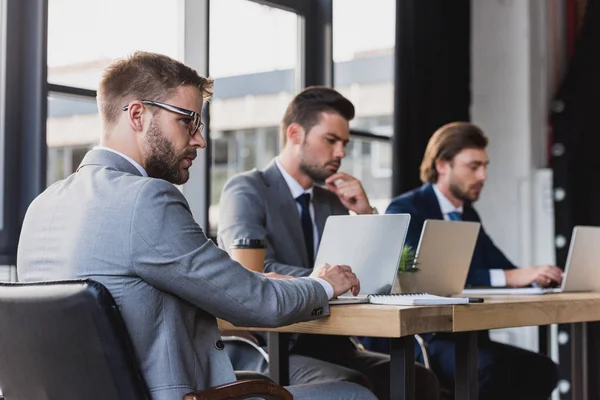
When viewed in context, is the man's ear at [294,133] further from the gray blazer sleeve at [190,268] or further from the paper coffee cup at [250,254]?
Result: the gray blazer sleeve at [190,268]

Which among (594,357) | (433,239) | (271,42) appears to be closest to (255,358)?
(433,239)

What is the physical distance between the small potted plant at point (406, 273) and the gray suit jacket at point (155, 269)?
0.79m

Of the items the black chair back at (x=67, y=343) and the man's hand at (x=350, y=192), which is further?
the man's hand at (x=350, y=192)

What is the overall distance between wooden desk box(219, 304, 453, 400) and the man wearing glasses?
7cm

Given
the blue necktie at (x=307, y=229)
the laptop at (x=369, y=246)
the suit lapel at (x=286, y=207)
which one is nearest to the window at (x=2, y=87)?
the suit lapel at (x=286, y=207)

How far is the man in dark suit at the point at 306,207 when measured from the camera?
2762 mm

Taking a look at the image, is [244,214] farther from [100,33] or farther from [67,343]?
[67,343]

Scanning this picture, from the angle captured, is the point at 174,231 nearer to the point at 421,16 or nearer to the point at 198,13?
the point at 198,13

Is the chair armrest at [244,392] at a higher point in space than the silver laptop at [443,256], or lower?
lower

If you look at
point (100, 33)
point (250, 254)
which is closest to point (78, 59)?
point (100, 33)

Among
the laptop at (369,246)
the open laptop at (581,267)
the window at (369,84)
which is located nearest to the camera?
the laptop at (369,246)

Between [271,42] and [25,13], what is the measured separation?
1411 mm

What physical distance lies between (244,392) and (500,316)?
76cm

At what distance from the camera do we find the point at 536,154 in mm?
5504
